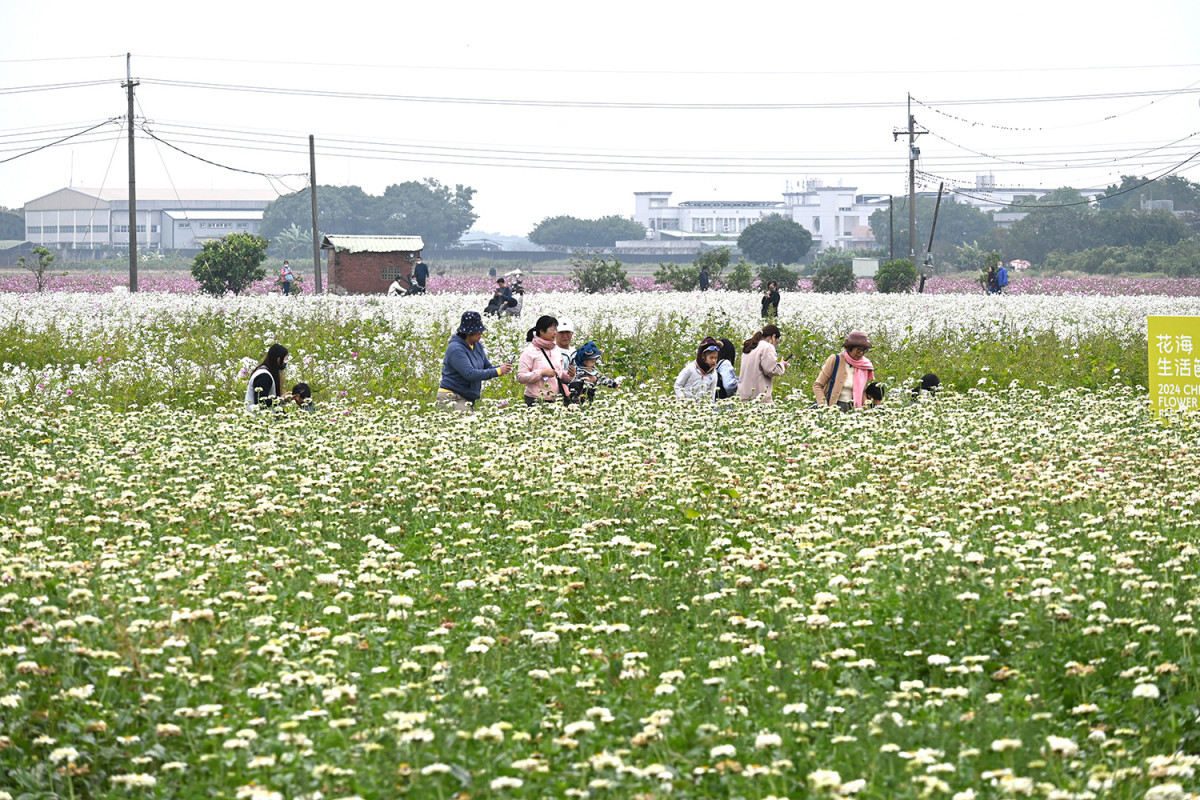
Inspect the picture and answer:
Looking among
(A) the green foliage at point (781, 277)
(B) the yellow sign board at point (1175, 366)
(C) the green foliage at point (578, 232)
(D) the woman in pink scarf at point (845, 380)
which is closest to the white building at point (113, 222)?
(C) the green foliage at point (578, 232)

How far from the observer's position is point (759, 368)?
565 inches

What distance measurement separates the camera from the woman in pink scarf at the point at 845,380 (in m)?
13.6

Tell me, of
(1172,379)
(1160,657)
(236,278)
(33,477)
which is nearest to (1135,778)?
(1160,657)

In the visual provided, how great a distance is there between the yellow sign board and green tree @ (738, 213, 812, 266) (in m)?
81.6

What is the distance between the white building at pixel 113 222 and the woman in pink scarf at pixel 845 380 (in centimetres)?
13056

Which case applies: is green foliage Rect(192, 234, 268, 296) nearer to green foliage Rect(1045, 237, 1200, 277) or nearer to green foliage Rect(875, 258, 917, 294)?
green foliage Rect(875, 258, 917, 294)

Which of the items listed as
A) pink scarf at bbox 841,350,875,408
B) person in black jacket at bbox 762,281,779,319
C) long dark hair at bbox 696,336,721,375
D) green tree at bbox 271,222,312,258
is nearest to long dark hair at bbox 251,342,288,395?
long dark hair at bbox 696,336,721,375

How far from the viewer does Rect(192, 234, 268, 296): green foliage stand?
1563 inches

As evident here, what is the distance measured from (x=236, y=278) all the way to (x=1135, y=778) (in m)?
38.1

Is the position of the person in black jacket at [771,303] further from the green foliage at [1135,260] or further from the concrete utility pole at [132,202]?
the green foliage at [1135,260]

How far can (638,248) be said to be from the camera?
12669cm

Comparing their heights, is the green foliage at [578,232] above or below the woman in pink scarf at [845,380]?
above

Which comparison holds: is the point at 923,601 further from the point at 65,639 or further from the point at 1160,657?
the point at 65,639

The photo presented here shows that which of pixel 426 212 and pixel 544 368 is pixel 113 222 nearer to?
pixel 426 212
